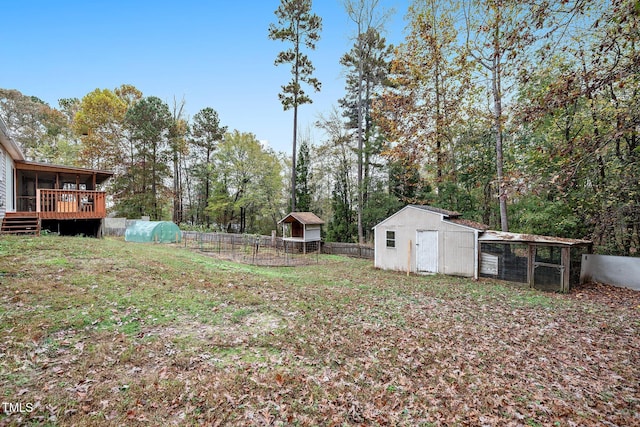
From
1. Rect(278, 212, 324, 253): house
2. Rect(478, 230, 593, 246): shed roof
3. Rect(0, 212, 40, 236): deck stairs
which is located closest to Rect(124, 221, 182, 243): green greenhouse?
Rect(0, 212, 40, 236): deck stairs

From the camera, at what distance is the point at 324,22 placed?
802 inches

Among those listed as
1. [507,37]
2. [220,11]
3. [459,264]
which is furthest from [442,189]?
[220,11]

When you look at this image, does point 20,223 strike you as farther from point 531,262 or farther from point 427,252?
point 531,262

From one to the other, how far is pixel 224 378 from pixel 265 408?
2.40 ft

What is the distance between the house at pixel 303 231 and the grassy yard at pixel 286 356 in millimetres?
12159

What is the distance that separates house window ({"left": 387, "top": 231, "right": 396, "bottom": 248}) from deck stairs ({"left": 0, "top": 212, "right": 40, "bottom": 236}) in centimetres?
1480

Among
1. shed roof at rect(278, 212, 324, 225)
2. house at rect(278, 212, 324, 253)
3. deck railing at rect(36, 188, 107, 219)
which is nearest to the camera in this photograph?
deck railing at rect(36, 188, 107, 219)

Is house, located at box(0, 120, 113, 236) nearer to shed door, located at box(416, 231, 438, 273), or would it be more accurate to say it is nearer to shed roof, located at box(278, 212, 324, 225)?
shed roof, located at box(278, 212, 324, 225)

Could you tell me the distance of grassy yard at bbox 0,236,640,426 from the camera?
9.71 feet

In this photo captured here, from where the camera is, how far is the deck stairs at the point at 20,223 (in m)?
10.5

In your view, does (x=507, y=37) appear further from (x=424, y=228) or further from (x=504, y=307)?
(x=424, y=228)

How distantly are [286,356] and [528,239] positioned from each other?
9625 mm

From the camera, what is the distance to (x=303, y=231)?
19.7 m

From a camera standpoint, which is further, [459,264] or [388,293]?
[459,264]
